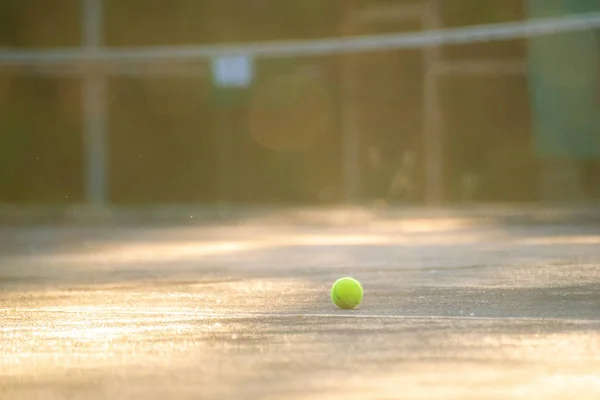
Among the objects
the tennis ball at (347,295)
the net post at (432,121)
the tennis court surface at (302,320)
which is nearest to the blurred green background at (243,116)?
the net post at (432,121)

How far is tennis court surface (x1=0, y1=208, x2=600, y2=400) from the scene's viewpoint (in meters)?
3.63

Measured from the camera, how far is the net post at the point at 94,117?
15.3 m

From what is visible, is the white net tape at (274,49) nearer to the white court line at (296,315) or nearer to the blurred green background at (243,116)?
the blurred green background at (243,116)

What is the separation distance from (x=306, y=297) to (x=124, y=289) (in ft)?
4.13

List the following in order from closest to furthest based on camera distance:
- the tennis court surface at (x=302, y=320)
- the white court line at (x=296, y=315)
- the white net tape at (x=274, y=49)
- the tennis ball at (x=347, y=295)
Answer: the tennis court surface at (x=302, y=320) → the white court line at (x=296, y=315) → the tennis ball at (x=347, y=295) → the white net tape at (x=274, y=49)

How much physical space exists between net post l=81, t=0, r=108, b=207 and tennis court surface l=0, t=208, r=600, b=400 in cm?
398

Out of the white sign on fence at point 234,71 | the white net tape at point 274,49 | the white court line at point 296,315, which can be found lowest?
the white court line at point 296,315

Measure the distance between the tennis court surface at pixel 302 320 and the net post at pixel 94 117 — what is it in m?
3.98

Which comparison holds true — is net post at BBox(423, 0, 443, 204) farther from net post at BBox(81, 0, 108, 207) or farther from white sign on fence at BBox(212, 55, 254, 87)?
net post at BBox(81, 0, 108, 207)

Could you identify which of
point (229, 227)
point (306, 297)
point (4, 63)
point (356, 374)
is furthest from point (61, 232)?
point (356, 374)

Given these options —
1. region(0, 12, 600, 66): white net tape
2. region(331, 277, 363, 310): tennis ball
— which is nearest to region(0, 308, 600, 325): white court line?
region(331, 277, 363, 310): tennis ball

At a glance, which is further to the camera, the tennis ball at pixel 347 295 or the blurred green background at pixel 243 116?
the blurred green background at pixel 243 116

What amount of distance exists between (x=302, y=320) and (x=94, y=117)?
34.1ft

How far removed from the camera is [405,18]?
15594 mm
